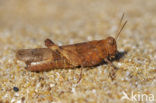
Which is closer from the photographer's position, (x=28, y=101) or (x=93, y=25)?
(x=28, y=101)

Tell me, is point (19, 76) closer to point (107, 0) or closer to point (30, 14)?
point (30, 14)

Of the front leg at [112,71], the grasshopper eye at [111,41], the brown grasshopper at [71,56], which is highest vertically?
the grasshopper eye at [111,41]

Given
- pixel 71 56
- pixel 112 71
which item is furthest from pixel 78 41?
pixel 112 71

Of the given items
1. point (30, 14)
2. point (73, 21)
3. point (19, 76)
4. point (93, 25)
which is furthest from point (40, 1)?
point (19, 76)

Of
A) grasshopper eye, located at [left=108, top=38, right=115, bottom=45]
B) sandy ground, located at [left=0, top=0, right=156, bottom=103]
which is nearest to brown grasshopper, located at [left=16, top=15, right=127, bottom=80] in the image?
grasshopper eye, located at [left=108, top=38, right=115, bottom=45]

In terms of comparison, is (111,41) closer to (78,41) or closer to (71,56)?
(71,56)

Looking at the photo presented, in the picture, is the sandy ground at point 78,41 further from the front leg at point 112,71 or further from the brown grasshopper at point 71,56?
the brown grasshopper at point 71,56

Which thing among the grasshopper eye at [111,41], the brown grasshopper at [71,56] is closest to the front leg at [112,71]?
the brown grasshopper at [71,56]
